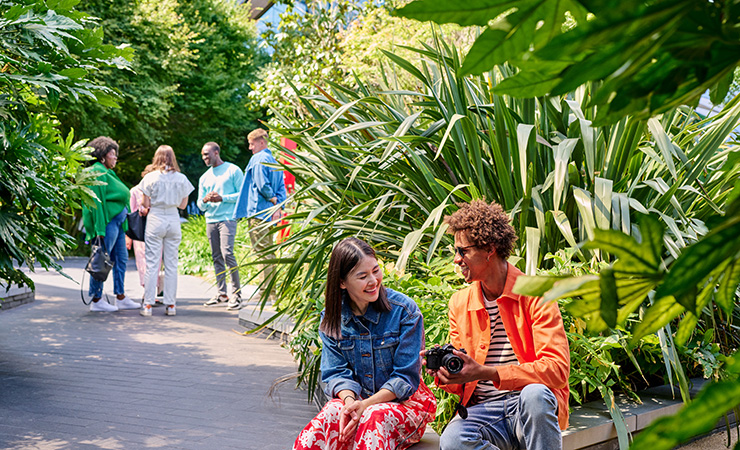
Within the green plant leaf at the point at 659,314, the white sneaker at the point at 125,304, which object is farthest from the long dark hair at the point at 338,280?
the white sneaker at the point at 125,304

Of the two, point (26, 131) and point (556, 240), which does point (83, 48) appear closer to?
point (26, 131)

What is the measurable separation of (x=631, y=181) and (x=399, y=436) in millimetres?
2060

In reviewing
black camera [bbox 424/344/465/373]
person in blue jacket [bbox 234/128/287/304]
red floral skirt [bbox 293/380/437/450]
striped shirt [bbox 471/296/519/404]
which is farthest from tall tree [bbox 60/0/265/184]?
black camera [bbox 424/344/465/373]

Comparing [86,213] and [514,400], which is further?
[86,213]

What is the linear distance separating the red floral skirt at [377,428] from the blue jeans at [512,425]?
0.24 metres

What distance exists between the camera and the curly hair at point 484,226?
9.52ft

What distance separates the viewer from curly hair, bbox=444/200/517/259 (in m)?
2.90

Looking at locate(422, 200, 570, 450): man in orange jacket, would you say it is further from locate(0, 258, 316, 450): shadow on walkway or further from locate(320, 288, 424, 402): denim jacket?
locate(0, 258, 316, 450): shadow on walkway

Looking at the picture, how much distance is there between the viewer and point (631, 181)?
3.90 meters

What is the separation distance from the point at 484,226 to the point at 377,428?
1.00 metres

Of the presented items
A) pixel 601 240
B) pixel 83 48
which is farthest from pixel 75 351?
pixel 601 240

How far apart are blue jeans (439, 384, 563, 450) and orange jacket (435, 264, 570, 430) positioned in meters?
0.07

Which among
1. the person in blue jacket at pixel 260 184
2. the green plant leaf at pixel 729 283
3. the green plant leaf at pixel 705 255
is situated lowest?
→ the green plant leaf at pixel 729 283

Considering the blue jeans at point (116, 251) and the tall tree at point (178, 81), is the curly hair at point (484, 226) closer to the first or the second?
the blue jeans at point (116, 251)
